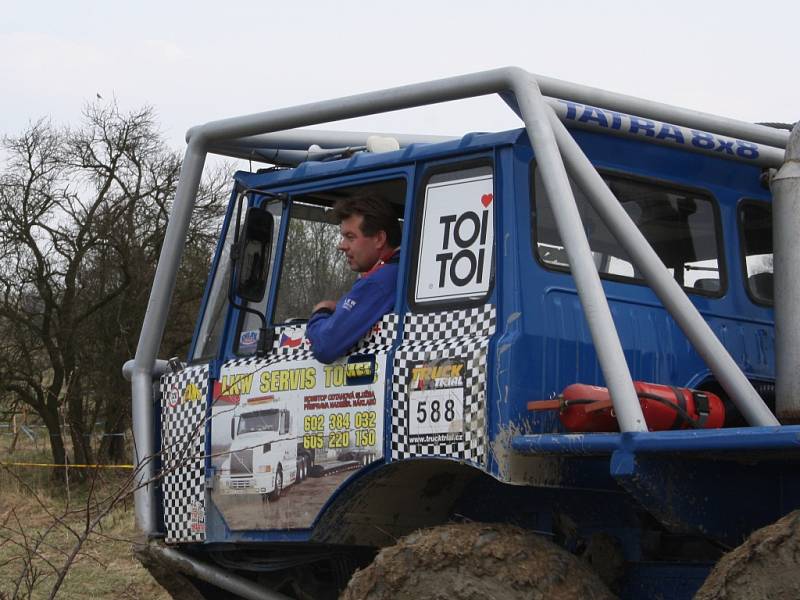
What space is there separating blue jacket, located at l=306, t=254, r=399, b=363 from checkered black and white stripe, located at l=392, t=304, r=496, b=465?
0.19 meters

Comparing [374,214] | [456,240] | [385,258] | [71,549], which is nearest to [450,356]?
[456,240]

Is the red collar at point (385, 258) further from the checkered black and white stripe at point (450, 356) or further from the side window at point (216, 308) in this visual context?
the side window at point (216, 308)

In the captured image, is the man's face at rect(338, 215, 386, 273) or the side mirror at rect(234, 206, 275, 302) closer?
the man's face at rect(338, 215, 386, 273)

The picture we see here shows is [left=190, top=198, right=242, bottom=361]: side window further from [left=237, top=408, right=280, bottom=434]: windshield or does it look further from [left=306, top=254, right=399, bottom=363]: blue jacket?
[left=306, top=254, right=399, bottom=363]: blue jacket

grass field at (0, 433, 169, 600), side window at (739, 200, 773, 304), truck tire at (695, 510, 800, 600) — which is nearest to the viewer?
truck tire at (695, 510, 800, 600)

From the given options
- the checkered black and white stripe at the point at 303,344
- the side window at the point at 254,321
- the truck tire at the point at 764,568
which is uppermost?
the side window at the point at 254,321

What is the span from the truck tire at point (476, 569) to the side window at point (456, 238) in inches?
34.8

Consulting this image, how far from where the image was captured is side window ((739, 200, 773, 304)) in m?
5.72

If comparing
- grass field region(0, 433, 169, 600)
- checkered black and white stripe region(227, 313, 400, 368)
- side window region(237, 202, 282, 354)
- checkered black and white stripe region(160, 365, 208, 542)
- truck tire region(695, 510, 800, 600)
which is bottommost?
grass field region(0, 433, 169, 600)

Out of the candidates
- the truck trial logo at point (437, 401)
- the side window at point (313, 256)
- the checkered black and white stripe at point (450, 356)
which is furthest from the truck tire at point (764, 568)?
the side window at point (313, 256)

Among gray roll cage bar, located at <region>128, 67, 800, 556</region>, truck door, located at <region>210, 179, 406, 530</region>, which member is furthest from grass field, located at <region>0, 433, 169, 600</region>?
gray roll cage bar, located at <region>128, 67, 800, 556</region>

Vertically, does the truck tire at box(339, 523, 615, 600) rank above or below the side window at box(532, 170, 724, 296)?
below

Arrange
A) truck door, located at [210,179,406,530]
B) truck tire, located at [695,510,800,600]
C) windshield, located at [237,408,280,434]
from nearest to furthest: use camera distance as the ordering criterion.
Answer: truck tire, located at [695,510,800,600] → truck door, located at [210,179,406,530] → windshield, located at [237,408,280,434]

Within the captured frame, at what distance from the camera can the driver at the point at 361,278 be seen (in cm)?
519
